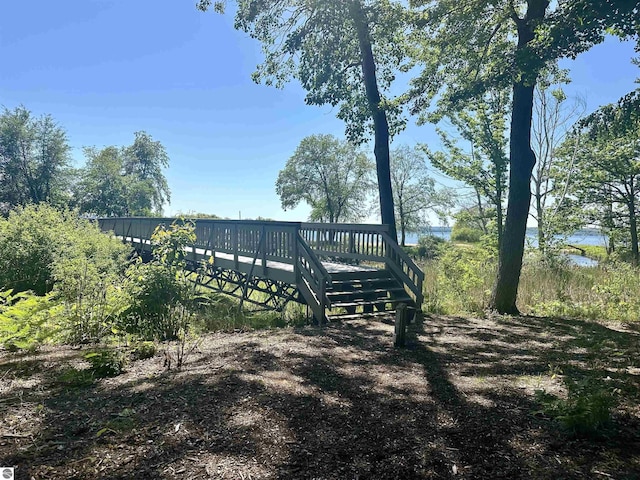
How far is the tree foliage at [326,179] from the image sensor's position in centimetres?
3488

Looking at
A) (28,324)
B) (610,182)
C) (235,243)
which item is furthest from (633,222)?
(28,324)

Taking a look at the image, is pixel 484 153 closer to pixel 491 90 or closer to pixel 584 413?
pixel 491 90

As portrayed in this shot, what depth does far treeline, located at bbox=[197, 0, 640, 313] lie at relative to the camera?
6.35m

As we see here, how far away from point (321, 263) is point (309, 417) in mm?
5488

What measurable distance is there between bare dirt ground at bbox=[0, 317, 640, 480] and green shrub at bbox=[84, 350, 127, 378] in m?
0.10

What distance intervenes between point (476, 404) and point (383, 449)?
103cm

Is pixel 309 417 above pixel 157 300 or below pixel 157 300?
below

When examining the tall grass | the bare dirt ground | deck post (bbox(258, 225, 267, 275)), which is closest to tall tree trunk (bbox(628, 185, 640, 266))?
the tall grass

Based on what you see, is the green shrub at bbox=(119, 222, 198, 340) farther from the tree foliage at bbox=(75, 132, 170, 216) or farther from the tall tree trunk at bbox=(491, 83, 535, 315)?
the tree foliage at bbox=(75, 132, 170, 216)

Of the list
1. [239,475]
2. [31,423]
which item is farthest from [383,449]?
[31,423]

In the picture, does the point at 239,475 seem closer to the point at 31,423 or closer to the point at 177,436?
the point at 177,436

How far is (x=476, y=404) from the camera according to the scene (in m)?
2.96

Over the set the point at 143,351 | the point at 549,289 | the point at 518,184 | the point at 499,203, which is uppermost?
the point at 499,203

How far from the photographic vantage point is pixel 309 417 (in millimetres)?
2678
